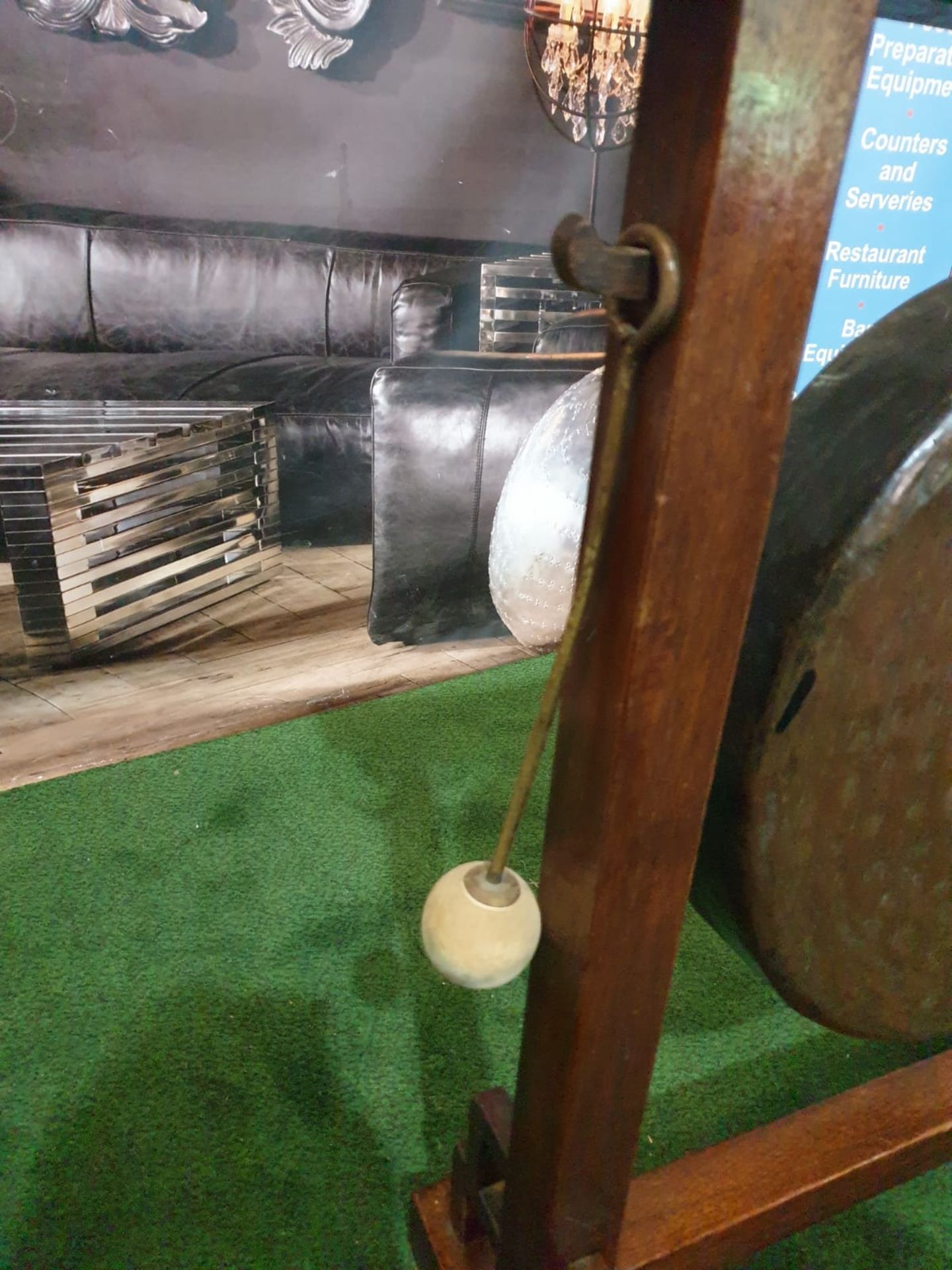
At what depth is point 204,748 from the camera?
5.30 feet

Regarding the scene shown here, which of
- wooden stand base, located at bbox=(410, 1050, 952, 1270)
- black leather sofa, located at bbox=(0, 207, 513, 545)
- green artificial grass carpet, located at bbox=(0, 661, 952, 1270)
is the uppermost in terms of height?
black leather sofa, located at bbox=(0, 207, 513, 545)

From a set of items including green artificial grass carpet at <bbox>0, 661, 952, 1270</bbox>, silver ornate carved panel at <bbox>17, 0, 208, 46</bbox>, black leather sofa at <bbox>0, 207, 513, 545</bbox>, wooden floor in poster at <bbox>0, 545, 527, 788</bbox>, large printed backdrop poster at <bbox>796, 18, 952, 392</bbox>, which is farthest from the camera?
silver ornate carved panel at <bbox>17, 0, 208, 46</bbox>

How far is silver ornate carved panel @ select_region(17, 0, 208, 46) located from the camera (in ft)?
10.2

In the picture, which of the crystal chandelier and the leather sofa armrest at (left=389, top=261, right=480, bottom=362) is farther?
the crystal chandelier

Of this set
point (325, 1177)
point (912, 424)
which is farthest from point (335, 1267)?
point (912, 424)

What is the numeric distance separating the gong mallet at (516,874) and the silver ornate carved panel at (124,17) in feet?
A: 12.1

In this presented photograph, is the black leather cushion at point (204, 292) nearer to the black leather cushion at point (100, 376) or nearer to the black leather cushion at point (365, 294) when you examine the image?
the black leather cushion at point (365, 294)

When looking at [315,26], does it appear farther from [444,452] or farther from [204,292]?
[444,452]

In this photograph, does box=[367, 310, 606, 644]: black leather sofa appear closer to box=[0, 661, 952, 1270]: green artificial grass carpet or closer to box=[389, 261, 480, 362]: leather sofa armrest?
box=[0, 661, 952, 1270]: green artificial grass carpet

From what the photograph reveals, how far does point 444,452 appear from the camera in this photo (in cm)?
181

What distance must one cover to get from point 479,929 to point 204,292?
3131mm

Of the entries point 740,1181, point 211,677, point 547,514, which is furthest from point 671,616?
point 211,677

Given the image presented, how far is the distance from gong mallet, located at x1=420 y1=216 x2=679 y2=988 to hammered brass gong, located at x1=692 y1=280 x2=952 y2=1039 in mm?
143

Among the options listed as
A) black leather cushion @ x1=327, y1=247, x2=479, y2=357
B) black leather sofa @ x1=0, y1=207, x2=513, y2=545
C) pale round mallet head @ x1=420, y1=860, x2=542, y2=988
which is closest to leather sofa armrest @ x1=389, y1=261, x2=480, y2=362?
black leather sofa @ x1=0, y1=207, x2=513, y2=545
